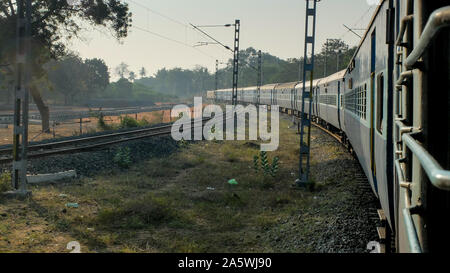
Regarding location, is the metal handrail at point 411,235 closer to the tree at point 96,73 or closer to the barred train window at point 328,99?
the barred train window at point 328,99

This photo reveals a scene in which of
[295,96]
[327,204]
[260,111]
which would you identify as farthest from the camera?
[260,111]

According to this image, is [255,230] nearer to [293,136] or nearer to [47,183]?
[47,183]

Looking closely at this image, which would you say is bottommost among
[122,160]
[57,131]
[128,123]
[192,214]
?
[192,214]

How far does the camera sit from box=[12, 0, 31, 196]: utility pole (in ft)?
32.7

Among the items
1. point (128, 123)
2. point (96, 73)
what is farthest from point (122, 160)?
point (96, 73)

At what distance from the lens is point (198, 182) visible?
520 inches

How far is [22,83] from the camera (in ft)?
33.5

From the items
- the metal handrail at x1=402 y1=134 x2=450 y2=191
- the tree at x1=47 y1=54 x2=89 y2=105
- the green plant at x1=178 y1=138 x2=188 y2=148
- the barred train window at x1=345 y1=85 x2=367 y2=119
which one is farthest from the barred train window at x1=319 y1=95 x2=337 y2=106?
the tree at x1=47 y1=54 x2=89 y2=105

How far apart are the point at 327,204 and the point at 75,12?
996 inches

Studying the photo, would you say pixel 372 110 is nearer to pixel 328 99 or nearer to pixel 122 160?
pixel 122 160

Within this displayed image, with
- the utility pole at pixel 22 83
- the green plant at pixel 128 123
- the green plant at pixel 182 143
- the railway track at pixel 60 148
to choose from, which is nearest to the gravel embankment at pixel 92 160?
the railway track at pixel 60 148

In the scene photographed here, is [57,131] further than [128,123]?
Yes

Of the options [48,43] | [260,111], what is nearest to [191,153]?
[48,43]
